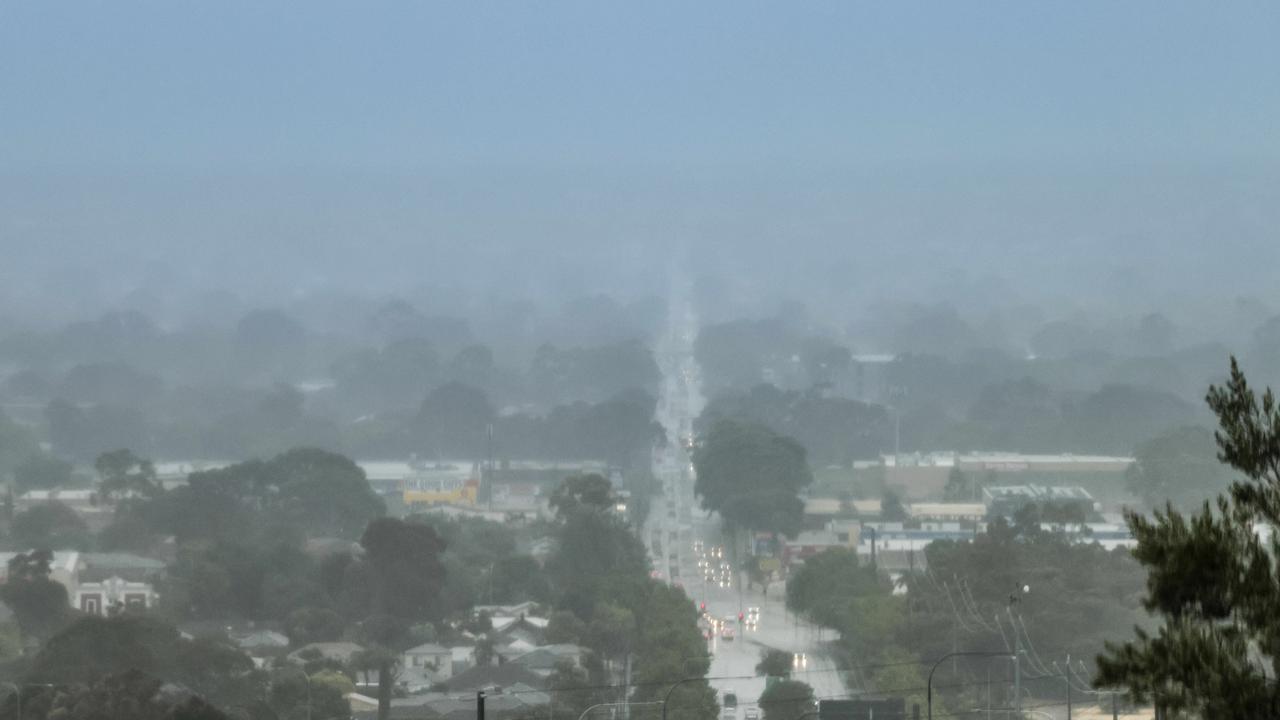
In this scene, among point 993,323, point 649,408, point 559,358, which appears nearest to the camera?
point 649,408

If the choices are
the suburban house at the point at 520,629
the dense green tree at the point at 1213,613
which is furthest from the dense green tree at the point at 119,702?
the dense green tree at the point at 1213,613

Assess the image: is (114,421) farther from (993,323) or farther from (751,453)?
(993,323)

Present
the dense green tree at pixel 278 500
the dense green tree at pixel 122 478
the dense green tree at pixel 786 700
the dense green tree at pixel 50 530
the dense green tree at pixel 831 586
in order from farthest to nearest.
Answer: the dense green tree at pixel 122 478 < the dense green tree at pixel 278 500 < the dense green tree at pixel 50 530 < the dense green tree at pixel 831 586 < the dense green tree at pixel 786 700

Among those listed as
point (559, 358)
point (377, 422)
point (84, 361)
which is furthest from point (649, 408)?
point (84, 361)

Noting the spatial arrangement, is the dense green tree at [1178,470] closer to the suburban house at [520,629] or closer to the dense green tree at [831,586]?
the dense green tree at [831,586]

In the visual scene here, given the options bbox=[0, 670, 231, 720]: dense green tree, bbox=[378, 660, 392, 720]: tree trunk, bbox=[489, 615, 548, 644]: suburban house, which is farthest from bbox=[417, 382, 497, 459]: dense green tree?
bbox=[0, 670, 231, 720]: dense green tree

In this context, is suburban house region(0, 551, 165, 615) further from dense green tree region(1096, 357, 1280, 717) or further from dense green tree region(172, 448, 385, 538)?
dense green tree region(1096, 357, 1280, 717)
